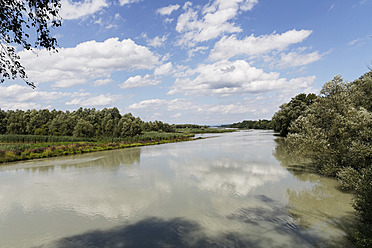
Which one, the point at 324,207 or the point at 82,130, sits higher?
the point at 82,130

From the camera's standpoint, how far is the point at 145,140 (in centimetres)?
5759

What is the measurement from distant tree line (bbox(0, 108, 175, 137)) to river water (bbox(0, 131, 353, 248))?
4654 centimetres

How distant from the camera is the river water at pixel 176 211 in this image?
7453mm

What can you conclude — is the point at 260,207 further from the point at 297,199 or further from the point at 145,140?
the point at 145,140

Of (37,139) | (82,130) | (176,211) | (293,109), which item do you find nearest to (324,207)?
(176,211)

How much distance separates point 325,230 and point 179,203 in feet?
21.3

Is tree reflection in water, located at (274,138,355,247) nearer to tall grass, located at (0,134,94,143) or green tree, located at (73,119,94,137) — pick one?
tall grass, located at (0,134,94,143)

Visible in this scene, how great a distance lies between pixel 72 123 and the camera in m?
68.1

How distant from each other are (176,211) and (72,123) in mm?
69326

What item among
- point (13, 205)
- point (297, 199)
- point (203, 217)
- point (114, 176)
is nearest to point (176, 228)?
point (203, 217)

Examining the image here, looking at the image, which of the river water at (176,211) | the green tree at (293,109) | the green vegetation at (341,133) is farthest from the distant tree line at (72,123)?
the green vegetation at (341,133)

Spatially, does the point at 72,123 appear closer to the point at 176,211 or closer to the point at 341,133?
the point at 176,211

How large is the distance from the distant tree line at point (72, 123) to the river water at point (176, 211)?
153 ft

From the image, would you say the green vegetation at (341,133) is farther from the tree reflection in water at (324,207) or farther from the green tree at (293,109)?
the green tree at (293,109)
